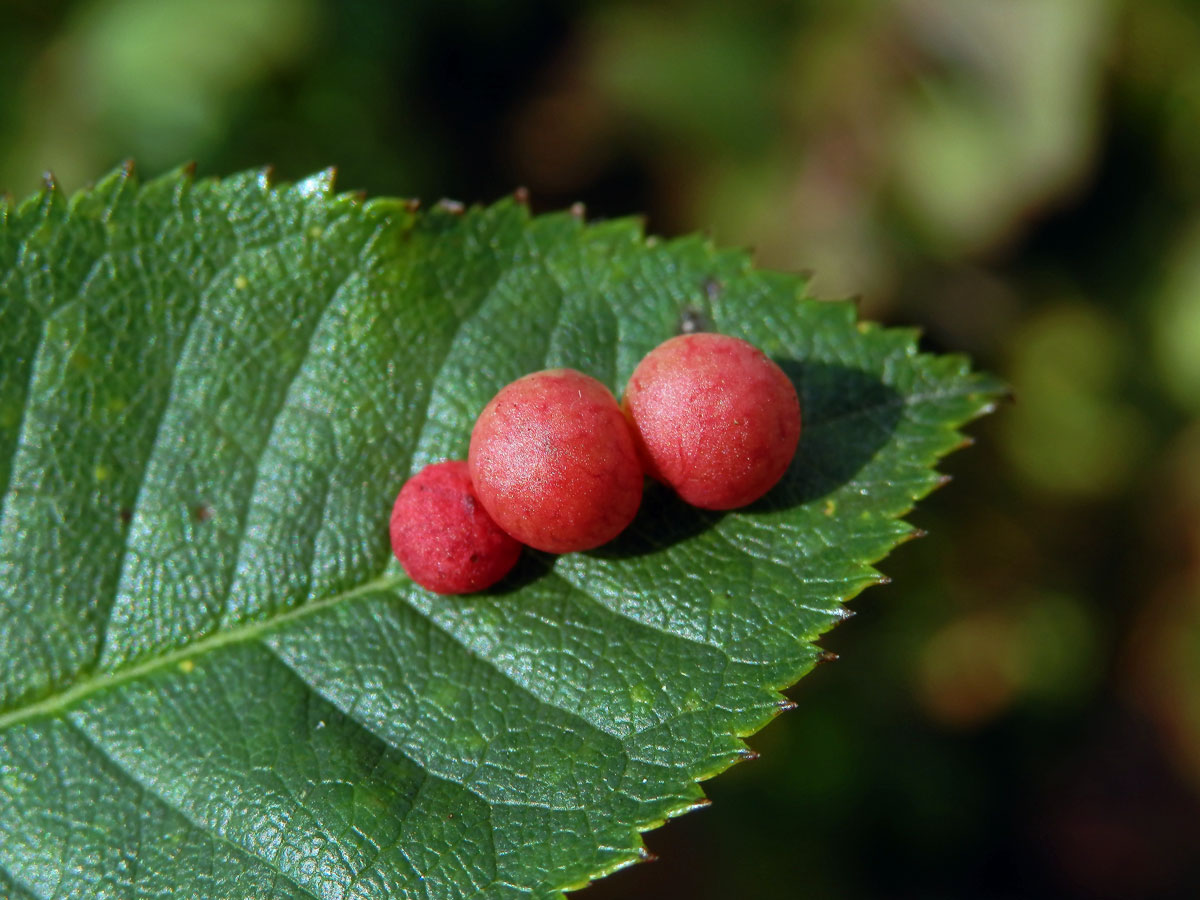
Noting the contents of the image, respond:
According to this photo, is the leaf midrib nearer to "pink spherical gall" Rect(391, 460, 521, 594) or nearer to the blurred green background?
"pink spherical gall" Rect(391, 460, 521, 594)

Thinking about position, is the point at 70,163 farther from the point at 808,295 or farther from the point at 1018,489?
the point at 1018,489

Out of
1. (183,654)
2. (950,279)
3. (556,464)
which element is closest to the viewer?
(556,464)

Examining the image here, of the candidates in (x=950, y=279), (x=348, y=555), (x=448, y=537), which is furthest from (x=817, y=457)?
(x=950, y=279)

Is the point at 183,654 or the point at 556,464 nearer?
the point at 556,464

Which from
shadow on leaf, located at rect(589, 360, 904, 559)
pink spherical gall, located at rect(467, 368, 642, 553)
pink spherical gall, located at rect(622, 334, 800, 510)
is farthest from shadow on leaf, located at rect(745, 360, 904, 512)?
pink spherical gall, located at rect(467, 368, 642, 553)

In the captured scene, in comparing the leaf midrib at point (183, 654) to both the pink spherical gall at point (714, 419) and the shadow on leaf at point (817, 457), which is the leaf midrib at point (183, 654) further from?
the pink spherical gall at point (714, 419)

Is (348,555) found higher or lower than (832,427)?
higher

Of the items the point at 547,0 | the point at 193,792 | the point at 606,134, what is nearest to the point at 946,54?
the point at 606,134

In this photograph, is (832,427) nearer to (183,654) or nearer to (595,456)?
(595,456)
